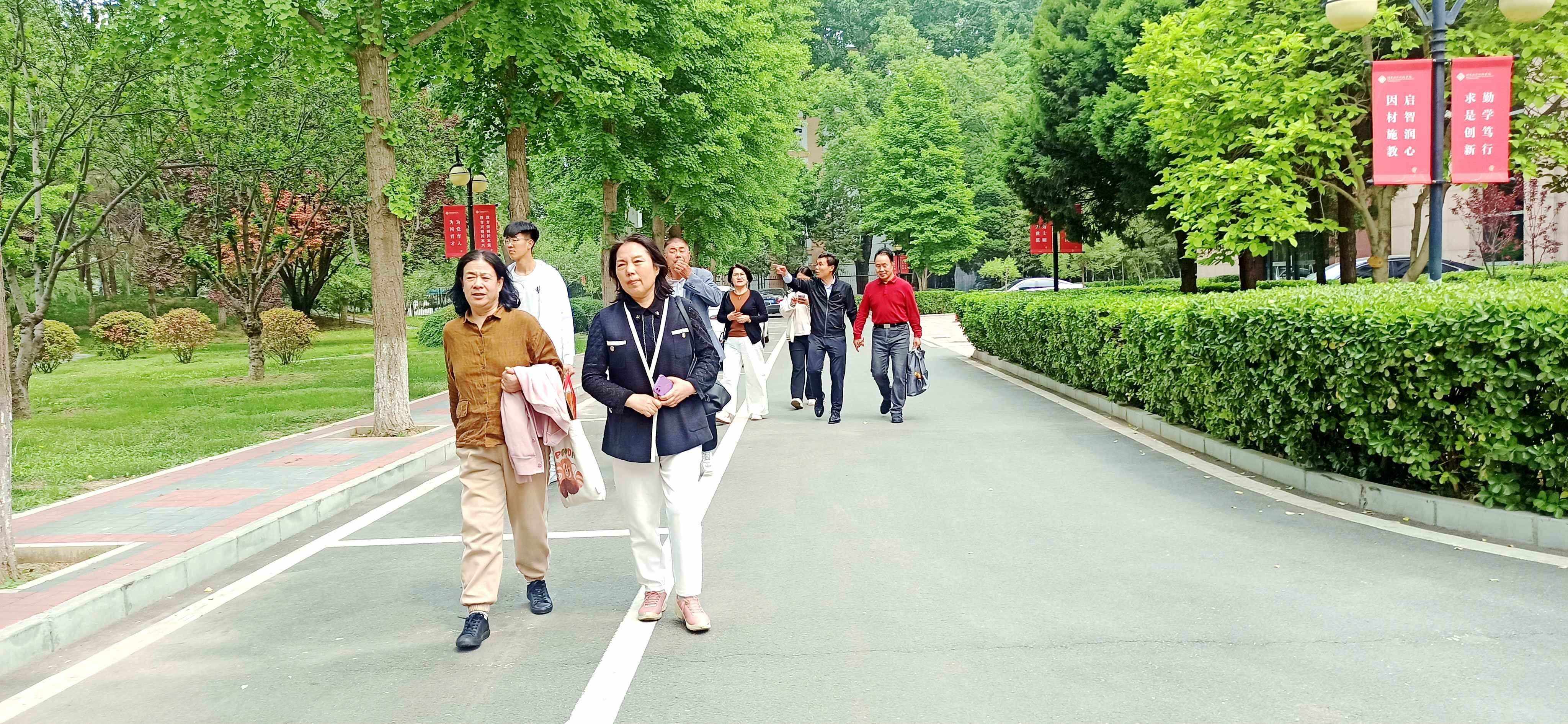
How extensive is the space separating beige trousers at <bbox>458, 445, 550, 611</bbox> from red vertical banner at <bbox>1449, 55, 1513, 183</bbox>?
995cm

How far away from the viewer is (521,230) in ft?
21.5

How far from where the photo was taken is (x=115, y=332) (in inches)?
1133

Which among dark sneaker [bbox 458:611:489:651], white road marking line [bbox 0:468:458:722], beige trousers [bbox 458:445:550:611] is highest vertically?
beige trousers [bbox 458:445:550:611]

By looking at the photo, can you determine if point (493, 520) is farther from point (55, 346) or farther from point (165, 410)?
point (55, 346)

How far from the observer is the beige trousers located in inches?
199

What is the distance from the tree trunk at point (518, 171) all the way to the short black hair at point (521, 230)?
38.3ft

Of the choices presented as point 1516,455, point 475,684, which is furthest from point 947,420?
point 475,684

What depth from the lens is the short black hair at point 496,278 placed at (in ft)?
16.7

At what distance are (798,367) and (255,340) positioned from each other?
12277 mm

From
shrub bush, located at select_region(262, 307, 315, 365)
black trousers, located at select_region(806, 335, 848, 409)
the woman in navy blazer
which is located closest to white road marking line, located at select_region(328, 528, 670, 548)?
the woman in navy blazer

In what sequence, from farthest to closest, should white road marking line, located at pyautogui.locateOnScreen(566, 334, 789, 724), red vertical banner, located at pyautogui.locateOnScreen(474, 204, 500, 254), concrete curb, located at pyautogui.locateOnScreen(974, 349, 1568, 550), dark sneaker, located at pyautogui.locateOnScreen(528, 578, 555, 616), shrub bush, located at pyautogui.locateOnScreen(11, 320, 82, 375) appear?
shrub bush, located at pyautogui.locateOnScreen(11, 320, 82, 375), red vertical banner, located at pyautogui.locateOnScreen(474, 204, 500, 254), concrete curb, located at pyautogui.locateOnScreen(974, 349, 1568, 550), dark sneaker, located at pyautogui.locateOnScreen(528, 578, 555, 616), white road marking line, located at pyautogui.locateOnScreen(566, 334, 789, 724)

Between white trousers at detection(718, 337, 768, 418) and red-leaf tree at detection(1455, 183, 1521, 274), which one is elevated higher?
red-leaf tree at detection(1455, 183, 1521, 274)

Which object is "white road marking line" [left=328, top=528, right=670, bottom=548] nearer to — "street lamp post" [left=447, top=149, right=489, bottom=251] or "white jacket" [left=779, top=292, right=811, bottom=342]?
"white jacket" [left=779, top=292, right=811, bottom=342]

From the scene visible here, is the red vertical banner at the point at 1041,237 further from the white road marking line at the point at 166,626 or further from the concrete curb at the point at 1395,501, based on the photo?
the white road marking line at the point at 166,626
